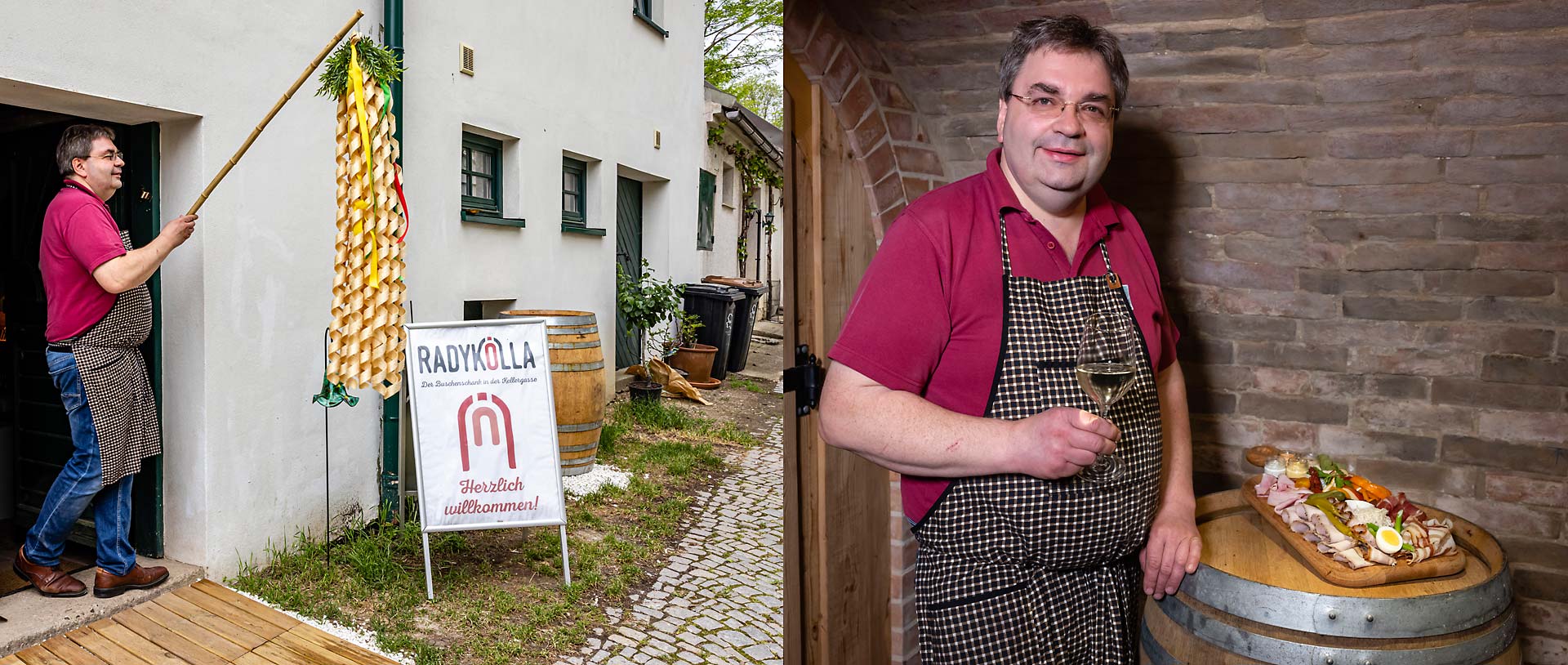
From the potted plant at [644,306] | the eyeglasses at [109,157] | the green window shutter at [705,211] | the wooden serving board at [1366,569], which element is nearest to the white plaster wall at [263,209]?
the eyeglasses at [109,157]

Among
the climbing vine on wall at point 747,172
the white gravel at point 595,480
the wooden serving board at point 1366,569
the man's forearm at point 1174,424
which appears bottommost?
the white gravel at point 595,480

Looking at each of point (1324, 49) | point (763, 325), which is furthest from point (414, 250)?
point (763, 325)

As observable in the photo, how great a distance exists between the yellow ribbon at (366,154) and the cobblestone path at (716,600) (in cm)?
142

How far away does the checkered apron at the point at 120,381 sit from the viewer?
272 centimetres

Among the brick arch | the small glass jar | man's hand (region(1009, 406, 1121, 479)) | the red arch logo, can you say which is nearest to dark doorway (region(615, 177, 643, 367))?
the red arch logo

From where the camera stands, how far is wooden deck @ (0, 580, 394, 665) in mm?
2590

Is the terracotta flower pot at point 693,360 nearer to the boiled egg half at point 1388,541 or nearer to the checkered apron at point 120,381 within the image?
the checkered apron at point 120,381

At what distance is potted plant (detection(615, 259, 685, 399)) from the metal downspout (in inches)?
92.2

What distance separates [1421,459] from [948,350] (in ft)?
4.73

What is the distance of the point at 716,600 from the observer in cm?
351

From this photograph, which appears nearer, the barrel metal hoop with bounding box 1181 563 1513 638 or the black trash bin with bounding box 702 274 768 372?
the barrel metal hoop with bounding box 1181 563 1513 638

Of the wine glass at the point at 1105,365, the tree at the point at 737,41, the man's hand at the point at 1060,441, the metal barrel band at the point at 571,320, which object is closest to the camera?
the man's hand at the point at 1060,441

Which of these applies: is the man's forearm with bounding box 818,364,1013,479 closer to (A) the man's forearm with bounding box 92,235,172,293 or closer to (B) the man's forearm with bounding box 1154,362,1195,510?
(B) the man's forearm with bounding box 1154,362,1195,510

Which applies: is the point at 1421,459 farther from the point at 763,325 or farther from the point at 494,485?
the point at 763,325
